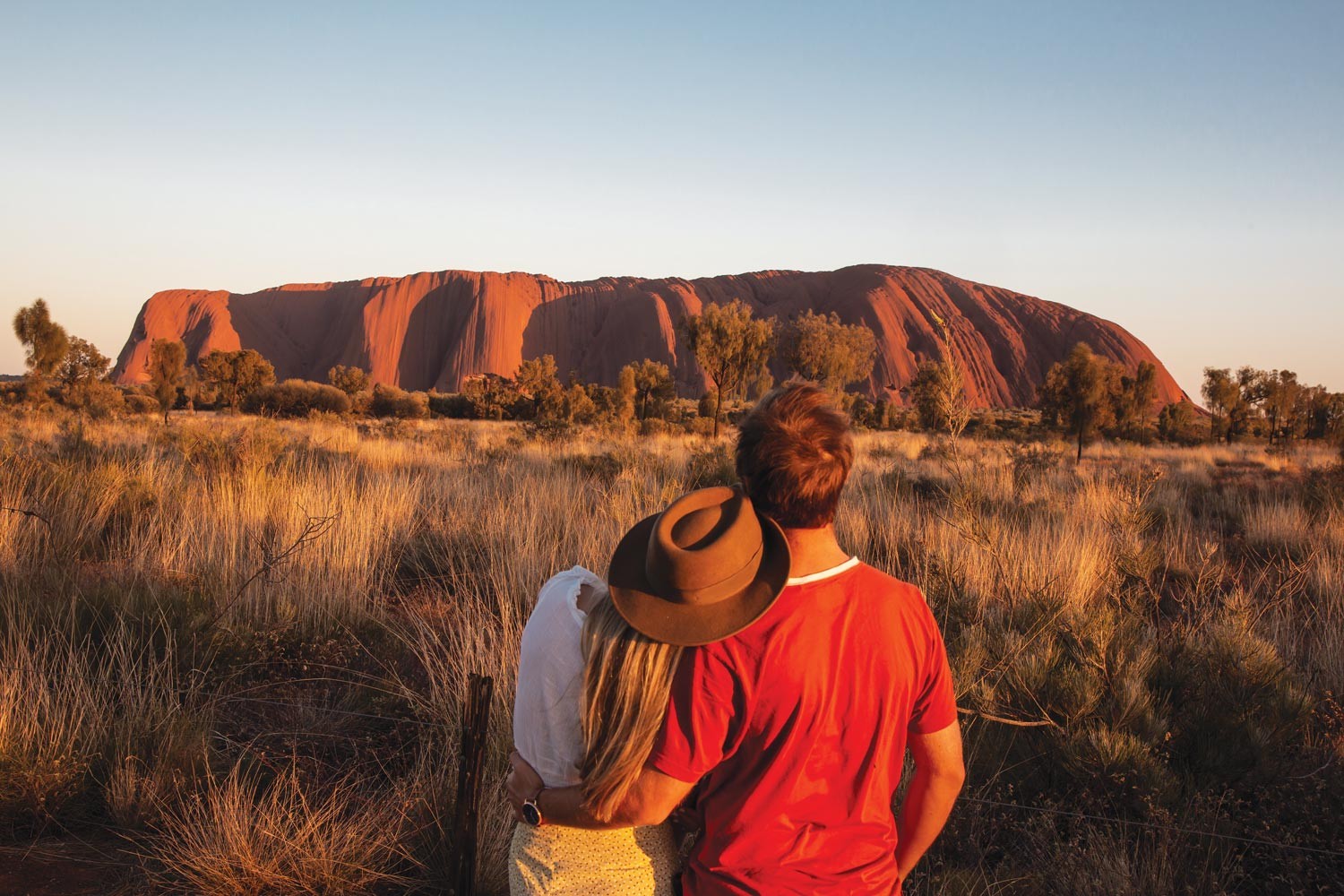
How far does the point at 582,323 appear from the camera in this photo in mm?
115562

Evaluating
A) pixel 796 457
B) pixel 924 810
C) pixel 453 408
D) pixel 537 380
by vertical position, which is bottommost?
pixel 924 810

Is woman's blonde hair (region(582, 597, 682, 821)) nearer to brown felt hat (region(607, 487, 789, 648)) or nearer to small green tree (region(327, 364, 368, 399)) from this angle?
brown felt hat (region(607, 487, 789, 648))

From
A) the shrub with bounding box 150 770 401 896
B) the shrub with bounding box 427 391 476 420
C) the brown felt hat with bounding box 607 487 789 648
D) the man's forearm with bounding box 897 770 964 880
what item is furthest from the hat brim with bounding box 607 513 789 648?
the shrub with bounding box 427 391 476 420

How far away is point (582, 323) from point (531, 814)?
11605cm

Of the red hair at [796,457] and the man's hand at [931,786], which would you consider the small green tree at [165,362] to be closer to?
the red hair at [796,457]

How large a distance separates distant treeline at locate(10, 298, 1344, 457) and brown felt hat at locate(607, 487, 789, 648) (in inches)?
661

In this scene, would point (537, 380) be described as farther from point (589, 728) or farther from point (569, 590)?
point (589, 728)

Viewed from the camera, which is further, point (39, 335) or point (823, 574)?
point (39, 335)

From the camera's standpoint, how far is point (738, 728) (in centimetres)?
169

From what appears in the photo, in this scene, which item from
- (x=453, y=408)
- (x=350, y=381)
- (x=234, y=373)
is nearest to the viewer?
(x=234, y=373)

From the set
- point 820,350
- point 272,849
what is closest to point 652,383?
point 820,350

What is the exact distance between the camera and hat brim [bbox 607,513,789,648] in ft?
5.15

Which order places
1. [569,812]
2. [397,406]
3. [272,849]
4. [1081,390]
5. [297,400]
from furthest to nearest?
[397,406]
[297,400]
[1081,390]
[272,849]
[569,812]

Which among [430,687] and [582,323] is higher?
[582,323]
